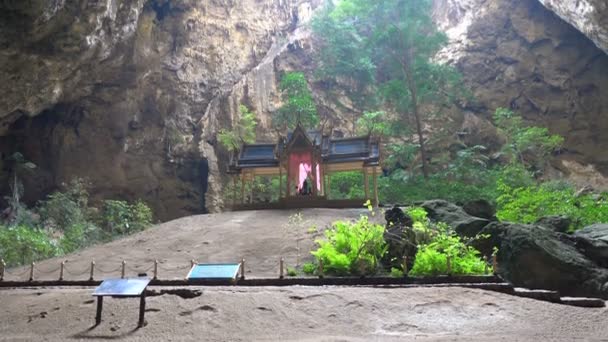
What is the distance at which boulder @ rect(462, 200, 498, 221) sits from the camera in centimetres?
1238

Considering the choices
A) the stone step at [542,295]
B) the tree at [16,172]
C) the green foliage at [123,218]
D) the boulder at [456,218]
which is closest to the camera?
the stone step at [542,295]

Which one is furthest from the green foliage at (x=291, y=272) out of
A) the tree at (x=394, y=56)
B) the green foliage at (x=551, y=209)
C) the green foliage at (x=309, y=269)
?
the tree at (x=394, y=56)

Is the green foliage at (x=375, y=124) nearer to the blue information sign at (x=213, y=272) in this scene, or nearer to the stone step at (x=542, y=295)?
the blue information sign at (x=213, y=272)

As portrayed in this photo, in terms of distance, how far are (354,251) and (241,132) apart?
19803mm

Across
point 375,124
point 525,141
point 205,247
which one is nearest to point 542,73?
point 525,141

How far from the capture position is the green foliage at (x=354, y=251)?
353 inches

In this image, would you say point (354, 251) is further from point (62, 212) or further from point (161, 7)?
point (161, 7)

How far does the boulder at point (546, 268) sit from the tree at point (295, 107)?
19052 mm

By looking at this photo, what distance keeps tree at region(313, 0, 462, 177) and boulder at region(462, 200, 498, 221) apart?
11552 millimetres

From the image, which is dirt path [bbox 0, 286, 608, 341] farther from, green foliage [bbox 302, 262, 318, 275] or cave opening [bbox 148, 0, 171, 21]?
cave opening [bbox 148, 0, 171, 21]

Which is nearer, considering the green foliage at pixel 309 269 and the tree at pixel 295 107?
the green foliage at pixel 309 269

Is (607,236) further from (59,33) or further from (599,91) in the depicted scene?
(599,91)

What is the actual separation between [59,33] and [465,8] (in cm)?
2792

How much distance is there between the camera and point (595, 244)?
10172 mm
